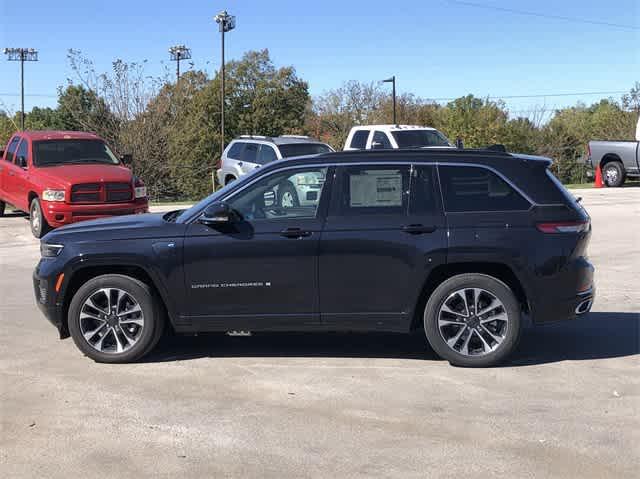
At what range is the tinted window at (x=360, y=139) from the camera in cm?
2386

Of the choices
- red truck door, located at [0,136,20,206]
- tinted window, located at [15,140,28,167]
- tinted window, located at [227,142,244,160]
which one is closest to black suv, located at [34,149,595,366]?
tinted window, located at [15,140,28,167]

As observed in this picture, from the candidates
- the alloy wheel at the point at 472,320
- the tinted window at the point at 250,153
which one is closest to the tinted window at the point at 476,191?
the alloy wheel at the point at 472,320

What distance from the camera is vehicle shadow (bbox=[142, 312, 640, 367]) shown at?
7.30 m

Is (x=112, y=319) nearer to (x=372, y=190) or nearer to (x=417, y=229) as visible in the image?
(x=372, y=190)

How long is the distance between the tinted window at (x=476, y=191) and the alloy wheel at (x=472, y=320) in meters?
0.68

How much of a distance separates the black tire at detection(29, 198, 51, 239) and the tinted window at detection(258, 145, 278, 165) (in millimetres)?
6220

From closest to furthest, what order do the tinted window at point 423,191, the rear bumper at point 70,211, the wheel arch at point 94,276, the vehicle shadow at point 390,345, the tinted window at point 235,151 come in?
the tinted window at point 423,191, the wheel arch at point 94,276, the vehicle shadow at point 390,345, the rear bumper at point 70,211, the tinted window at point 235,151

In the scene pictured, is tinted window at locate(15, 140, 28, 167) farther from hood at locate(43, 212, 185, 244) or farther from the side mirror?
the side mirror

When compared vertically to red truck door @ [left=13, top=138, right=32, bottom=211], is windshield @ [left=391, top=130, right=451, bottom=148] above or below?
above

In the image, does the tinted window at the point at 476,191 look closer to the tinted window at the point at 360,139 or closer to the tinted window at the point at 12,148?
the tinted window at the point at 12,148

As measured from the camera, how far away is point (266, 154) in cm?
2091

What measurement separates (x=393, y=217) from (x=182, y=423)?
240 centimetres

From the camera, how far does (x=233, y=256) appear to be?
22.6 feet

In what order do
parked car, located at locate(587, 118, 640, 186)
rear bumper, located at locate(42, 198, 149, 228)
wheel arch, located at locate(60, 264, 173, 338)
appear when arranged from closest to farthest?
wheel arch, located at locate(60, 264, 173, 338) < rear bumper, located at locate(42, 198, 149, 228) < parked car, located at locate(587, 118, 640, 186)
